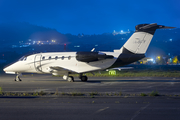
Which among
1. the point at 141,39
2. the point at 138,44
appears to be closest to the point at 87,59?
the point at 138,44

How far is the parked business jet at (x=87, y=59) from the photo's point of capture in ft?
77.2

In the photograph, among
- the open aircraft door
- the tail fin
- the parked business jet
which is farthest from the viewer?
the open aircraft door

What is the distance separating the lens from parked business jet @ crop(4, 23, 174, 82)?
23516 mm

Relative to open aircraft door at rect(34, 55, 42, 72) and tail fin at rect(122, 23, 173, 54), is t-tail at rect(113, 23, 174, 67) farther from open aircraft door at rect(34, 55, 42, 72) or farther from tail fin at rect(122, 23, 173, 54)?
open aircraft door at rect(34, 55, 42, 72)

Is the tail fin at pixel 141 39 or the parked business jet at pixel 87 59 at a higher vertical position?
the tail fin at pixel 141 39

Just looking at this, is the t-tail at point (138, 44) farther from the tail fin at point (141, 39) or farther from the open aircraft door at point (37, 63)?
the open aircraft door at point (37, 63)

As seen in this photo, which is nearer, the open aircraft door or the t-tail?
the t-tail

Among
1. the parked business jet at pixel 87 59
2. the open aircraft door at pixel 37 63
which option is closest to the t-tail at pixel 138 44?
the parked business jet at pixel 87 59

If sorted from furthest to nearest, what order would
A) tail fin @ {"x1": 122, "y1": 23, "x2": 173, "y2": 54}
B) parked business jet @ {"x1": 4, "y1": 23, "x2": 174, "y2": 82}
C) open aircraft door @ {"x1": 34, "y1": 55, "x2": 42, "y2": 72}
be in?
open aircraft door @ {"x1": 34, "y1": 55, "x2": 42, "y2": 72} < parked business jet @ {"x1": 4, "y1": 23, "x2": 174, "y2": 82} < tail fin @ {"x1": 122, "y1": 23, "x2": 173, "y2": 54}

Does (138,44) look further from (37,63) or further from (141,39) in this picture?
(37,63)

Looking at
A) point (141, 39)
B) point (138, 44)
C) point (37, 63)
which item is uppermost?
point (141, 39)

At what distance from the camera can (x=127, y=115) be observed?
8.41 m

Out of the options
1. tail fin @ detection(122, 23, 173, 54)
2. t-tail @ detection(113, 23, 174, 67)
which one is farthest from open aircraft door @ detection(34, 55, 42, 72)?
tail fin @ detection(122, 23, 173, 54)

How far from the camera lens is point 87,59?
2394 cm
